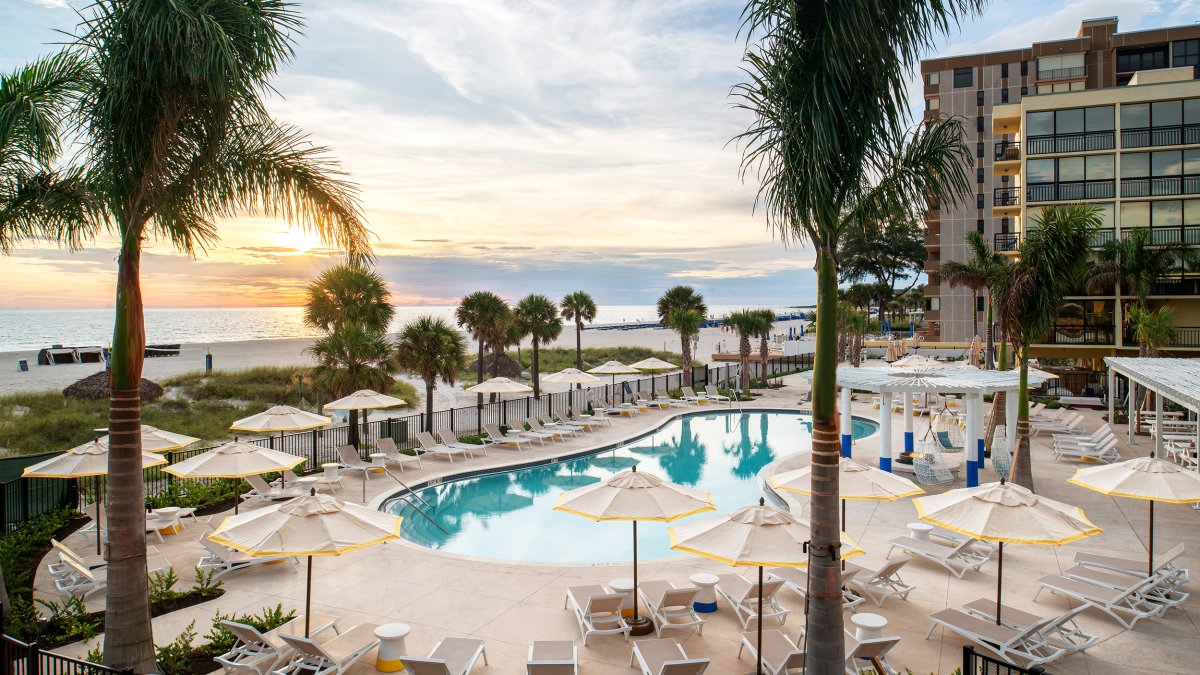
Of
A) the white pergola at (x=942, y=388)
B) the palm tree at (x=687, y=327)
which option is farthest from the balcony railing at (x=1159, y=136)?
the white pergola at (x=942, y=388)

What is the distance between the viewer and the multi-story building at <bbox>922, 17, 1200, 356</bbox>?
3366 cm

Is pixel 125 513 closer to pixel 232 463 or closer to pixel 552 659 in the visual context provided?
pixel 552 659

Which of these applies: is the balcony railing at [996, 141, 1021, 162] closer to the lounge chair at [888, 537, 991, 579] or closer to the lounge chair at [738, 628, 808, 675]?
the lounge chair at [888, 537, 991, 579]

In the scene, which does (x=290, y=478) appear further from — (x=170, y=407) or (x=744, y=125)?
(x=170, y=407)

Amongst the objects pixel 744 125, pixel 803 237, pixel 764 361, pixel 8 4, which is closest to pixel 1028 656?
pixel 803 237

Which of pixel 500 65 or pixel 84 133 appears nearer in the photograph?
pixel 84 133

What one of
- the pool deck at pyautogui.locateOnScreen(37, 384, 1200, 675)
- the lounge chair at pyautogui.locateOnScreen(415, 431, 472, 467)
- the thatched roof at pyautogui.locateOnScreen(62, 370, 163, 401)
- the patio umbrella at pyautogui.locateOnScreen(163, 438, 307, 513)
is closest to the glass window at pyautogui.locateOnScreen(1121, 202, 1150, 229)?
the pool deck at pyautogui.locateOnScreen(37, 384, 1200, 675)

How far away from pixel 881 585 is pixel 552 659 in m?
5.04

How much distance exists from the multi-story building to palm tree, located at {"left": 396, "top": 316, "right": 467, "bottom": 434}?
22.8 meters

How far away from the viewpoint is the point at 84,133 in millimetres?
6695

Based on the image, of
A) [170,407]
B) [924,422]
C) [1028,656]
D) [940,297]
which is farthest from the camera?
[940,297]

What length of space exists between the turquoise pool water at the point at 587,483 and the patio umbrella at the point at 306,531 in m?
5.91

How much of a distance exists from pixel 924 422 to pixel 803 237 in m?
21.9

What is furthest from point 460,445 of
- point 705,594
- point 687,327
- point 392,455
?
point 687,327
